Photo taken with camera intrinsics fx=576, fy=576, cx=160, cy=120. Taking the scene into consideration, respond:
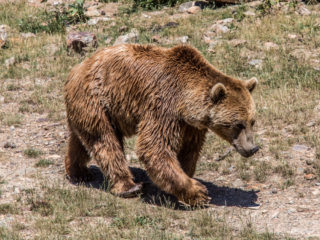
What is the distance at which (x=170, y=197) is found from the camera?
741cm

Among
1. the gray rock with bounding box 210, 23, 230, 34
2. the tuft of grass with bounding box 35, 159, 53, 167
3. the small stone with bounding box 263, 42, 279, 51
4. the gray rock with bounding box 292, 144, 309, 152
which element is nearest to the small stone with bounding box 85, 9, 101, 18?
the gray rock with bounding box 210, 23, 230, 34

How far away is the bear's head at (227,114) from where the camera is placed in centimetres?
666

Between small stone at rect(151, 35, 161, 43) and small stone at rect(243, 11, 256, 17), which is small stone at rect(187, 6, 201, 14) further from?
small stone at rect(151, 35, 161, 43)

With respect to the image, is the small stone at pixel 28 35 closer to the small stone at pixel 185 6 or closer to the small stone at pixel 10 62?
the small stone at pixel 10 62

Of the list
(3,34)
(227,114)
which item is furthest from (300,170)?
(3,34)

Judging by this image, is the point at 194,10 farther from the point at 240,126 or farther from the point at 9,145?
the point at 240,126

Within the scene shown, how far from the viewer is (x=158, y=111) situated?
6.91 m

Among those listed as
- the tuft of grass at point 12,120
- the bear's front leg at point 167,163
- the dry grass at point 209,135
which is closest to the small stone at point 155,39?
the dry grass at point 209,135

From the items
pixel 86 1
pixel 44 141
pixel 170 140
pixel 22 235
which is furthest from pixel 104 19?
pixel 22 235

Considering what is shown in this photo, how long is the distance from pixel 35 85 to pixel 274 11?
18.7 feet

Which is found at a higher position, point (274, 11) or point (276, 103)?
point (274, 11)

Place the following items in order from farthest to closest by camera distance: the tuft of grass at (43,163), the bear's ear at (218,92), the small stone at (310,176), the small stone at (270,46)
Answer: the small stone at (270,46) < the tuft of grass at (43,163) < the small stone at (310,176) < the bear's ear at (218,92)

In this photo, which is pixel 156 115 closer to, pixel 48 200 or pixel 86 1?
pixel 48 200

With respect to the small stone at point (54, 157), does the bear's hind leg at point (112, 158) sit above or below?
above
